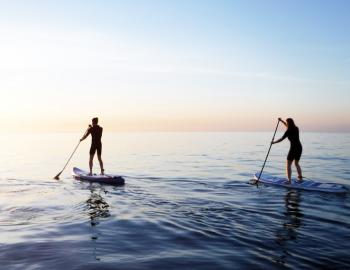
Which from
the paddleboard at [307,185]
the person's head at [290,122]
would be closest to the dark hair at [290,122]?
the person's head at [290,122]

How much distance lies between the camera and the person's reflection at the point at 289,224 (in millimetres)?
7703

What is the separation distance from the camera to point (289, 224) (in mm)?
9562

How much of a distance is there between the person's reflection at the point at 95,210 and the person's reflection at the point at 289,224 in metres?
3.69

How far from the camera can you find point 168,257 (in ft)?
23.1

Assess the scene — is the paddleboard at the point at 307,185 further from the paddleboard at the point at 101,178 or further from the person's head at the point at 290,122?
the paddleboard at the point at 101,178

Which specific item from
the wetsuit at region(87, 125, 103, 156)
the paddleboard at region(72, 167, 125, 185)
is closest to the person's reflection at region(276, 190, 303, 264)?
the paddleboard at region(72, 167, 125, 185)

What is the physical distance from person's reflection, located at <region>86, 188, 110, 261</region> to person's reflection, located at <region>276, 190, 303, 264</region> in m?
3.69

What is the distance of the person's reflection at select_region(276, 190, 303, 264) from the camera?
7703 mm

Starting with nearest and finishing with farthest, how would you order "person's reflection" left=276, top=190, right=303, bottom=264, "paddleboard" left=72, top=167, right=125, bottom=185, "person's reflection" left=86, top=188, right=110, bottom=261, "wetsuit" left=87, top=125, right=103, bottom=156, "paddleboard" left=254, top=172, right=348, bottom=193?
"person's reflection" left=276, top=190, right=303, bottom=264 < "person's reflection" left=86, top=188, right=110, bottom=261 < "paddleboard" left=254, top=172, right=348, bottom=193 < "paddleboard" left=72, top=167, right=125, bottom=185 < "wetsuit" left=87, top=125, right=103, bottom=156

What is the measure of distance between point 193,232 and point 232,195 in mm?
6041

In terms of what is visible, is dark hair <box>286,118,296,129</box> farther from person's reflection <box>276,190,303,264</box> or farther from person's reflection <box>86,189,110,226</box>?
person's reflection <box>86,189,110,226</box>

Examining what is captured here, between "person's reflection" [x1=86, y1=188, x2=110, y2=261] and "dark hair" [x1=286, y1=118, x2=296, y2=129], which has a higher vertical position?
"dark hair" [x1=286, y1=118, x2=296, y2=129]

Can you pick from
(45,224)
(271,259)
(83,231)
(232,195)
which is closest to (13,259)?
(83,231)

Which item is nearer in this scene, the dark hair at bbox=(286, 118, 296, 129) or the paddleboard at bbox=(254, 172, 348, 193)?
the paddleboard at bbox=(254, 172, 348, 193)
